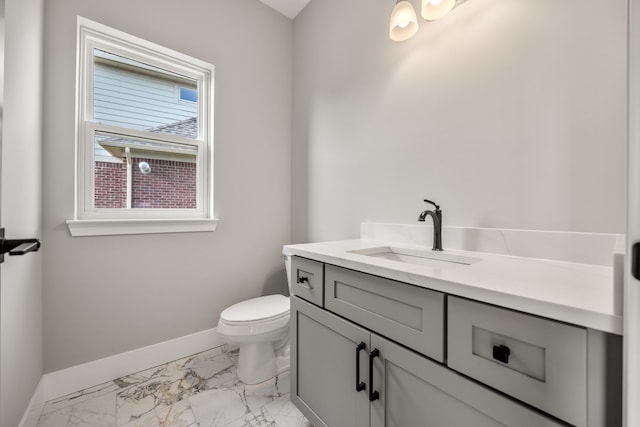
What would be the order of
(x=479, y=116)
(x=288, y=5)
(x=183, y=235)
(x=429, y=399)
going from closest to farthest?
(x=429, y=399) → (x=479, y=116) → (x=183, y=235) → (x=288, y=5)

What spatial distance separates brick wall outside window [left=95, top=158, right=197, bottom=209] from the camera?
5.39ft

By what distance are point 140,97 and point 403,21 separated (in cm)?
170

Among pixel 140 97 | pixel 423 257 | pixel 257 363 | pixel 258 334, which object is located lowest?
pixel 257 363

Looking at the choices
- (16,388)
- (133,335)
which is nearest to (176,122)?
(133,335)

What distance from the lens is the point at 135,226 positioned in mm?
1671

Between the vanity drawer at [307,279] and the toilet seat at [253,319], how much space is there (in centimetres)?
39

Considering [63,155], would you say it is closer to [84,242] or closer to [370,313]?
[84,242]

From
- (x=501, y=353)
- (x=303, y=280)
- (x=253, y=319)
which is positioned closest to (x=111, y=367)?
(x=253, y=319)

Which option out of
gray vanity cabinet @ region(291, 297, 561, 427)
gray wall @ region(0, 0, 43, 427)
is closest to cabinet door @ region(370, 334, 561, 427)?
gray vanity cabinet @ region(291, 297, 561, 427)

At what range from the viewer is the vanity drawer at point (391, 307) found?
712mm

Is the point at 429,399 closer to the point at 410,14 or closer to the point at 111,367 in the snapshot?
the point at 410,14

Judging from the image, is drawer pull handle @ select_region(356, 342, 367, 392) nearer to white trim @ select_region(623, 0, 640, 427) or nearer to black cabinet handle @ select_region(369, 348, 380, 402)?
black cabinet handle @ select_region(369, 348, 380, 402)

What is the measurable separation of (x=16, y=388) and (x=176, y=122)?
1615 mm

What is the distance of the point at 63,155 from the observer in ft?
4.81
